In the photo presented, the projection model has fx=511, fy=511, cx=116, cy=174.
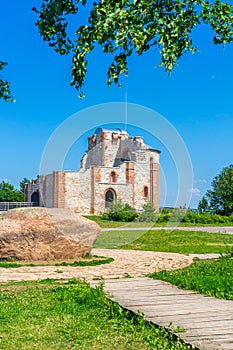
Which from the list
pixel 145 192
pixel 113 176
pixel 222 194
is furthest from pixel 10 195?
pixel 222 194

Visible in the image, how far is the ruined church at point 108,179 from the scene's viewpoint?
136 feet

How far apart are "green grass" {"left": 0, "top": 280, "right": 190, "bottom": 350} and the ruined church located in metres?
32.5

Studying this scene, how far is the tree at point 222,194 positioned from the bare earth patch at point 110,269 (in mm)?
32801

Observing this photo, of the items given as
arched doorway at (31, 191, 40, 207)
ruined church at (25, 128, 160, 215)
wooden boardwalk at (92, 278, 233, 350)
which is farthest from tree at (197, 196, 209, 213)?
wooden boardwalk at (92, 278, 233, 350)

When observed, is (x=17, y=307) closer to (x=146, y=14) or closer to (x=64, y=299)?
(x=64, y=299)

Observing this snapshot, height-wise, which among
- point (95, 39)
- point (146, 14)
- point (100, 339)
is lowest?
point (100, 339)

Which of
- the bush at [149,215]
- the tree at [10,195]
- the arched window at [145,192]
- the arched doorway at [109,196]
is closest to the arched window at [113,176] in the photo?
the arched doorway at [109,196]

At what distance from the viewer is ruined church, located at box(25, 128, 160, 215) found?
41.6 m

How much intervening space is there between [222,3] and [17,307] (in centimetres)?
405

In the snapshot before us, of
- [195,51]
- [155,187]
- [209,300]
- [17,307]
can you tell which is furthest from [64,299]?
[155,187]

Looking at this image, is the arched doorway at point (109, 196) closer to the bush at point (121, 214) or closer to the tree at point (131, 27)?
the bush at point (121, 214)

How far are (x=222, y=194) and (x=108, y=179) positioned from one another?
10420 millimetres

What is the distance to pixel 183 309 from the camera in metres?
5.36

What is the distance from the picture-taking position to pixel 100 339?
15.2 feet
